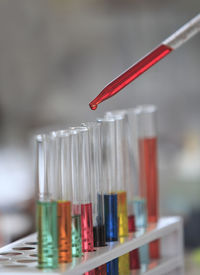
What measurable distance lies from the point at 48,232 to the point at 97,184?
19 cm

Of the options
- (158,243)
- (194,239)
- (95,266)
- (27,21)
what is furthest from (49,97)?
(95,266)

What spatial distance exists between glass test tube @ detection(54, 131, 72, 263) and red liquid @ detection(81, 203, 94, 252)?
0.07 m

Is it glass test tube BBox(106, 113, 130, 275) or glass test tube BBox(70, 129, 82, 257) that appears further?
glass test tube BBox(106, 113, 130, 275)

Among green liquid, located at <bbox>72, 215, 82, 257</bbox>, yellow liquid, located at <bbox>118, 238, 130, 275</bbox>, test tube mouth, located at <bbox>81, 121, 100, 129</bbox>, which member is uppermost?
test tube mouth, located at <bbox>81, 121, 100, 129</bbox>

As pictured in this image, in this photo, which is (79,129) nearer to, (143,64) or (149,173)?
(143,64)

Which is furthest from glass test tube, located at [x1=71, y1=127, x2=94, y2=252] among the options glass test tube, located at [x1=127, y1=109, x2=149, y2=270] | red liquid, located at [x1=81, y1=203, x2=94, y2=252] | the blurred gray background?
the blurred gray background

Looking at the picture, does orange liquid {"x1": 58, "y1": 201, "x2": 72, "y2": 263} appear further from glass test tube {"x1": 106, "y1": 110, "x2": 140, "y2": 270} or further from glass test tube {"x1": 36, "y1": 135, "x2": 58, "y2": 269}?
glass test tube {"x1": 106, "y1": 110, "x2": 140, "y2": 270}

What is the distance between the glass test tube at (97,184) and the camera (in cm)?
104

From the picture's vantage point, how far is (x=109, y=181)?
3.69 ft

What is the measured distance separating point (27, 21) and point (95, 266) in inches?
84.0

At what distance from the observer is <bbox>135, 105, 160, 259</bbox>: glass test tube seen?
137 cm

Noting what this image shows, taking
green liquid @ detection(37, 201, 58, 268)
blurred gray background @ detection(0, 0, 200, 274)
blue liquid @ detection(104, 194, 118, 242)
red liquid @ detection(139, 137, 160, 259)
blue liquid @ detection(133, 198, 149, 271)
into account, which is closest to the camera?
green liquid @ detection(37, 201, 58, 268)

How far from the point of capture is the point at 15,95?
3.04m

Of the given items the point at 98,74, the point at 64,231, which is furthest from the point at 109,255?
the point at 98,74
